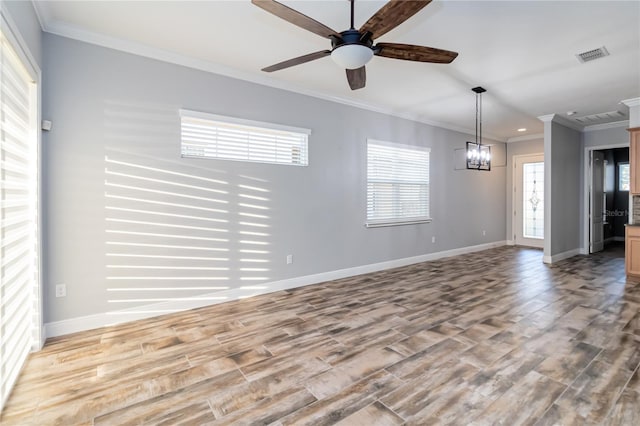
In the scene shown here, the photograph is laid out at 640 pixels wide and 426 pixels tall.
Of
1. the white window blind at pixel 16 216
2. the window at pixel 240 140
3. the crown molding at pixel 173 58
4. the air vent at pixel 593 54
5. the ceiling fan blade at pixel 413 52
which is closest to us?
the white window blind at pixel 16 216

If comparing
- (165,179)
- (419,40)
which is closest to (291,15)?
(419,40)

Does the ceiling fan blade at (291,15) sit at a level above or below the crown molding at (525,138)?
below

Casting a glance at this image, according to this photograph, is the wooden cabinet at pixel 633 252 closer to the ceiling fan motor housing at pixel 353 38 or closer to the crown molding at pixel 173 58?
the crown molding at pixel 173 58

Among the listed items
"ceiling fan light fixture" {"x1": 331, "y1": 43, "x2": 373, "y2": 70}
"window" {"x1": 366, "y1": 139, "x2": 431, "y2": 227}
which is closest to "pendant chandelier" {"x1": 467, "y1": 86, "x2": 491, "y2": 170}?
"window" {"x1": 366, "y1": 139, "x2": 431, "y2": 227}

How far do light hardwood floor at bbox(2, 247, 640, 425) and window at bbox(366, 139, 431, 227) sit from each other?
1928 millimetres

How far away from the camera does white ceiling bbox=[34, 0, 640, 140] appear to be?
264 cm

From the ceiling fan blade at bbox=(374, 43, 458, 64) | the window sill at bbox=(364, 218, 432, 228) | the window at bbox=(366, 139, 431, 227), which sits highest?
the ceiling fan blade at bbox=(374, 43, 458, 64)

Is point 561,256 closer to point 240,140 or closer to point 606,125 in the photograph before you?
point 606,125

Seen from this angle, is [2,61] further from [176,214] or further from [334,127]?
[334,127]

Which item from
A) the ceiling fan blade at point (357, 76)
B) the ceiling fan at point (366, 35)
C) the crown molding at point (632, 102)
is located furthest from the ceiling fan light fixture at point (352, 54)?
the crown molding at point (632, 102)

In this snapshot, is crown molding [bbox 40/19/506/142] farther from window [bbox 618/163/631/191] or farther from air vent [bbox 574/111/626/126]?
window [bbox 618/163/631/191]

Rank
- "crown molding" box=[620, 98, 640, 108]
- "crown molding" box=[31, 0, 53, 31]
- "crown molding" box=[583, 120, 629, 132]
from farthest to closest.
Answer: "crown molding" box=[583, 120, 629, 132] → "crown molding" box=[620, 98, 640, 108] → "crown molding" box=[31, 0, 53, 31]

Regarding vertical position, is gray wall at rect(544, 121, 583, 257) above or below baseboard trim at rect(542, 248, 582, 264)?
above

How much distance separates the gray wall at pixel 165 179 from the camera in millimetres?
2934
